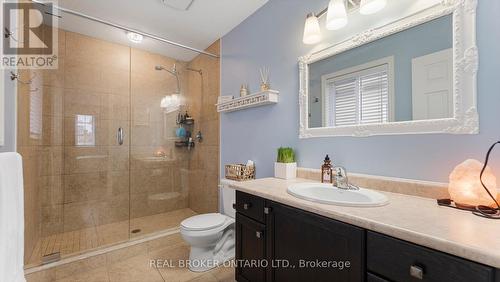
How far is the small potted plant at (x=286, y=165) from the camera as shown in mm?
1648

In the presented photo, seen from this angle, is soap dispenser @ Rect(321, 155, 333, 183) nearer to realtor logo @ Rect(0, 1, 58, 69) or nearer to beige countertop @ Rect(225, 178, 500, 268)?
beige countertop @ Rect(225, 178, 500, 268)

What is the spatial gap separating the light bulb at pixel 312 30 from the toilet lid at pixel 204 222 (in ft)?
5.30

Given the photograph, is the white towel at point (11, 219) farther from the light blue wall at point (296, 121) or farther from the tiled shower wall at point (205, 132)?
the tiled shower wall at point (205, 132)

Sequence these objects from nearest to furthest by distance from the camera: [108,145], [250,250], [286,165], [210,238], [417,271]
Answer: [417,271] → [250,250] → [286,165] → [210,238] → [108,145]

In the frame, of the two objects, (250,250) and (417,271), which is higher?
(417,271)

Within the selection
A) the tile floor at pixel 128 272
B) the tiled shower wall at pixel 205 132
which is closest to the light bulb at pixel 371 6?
the tiled shower wall at pixel 205 132

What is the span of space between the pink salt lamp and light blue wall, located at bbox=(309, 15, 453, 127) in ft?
1.13

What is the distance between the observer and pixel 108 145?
266 centimetres

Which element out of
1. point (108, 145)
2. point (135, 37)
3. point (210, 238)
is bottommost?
point (210, 238)

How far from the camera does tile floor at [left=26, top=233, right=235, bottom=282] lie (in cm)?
171

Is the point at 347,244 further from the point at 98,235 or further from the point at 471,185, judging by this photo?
the point at 98,235

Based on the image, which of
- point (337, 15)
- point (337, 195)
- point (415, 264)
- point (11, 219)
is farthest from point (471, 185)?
point (11, 219)

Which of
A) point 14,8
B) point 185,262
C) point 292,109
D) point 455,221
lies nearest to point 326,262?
point 455,221

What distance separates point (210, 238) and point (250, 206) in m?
0.67
